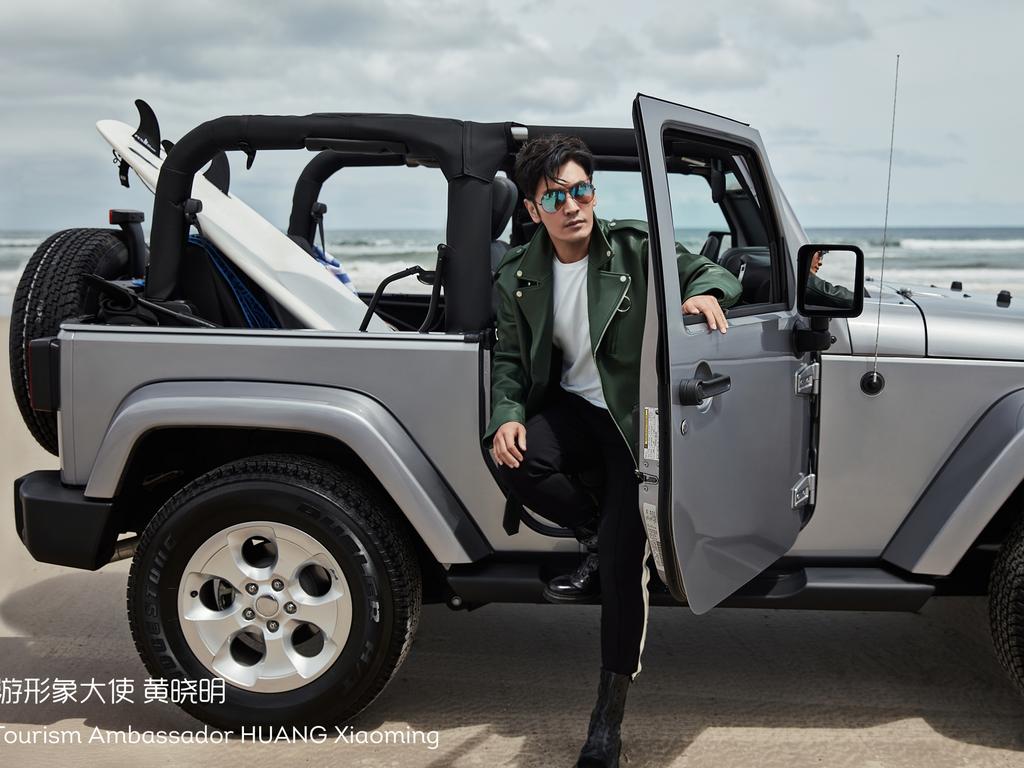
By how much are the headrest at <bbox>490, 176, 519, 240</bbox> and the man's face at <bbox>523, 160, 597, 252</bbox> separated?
0.38 meters

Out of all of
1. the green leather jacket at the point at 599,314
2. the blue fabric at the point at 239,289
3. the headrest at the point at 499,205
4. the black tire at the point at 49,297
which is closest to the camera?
the green leather jacket at the point at 599,314

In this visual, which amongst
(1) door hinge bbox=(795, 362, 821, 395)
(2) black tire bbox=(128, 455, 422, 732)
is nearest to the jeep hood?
(1) door hinge bbox=(795, 362, 821, 395)

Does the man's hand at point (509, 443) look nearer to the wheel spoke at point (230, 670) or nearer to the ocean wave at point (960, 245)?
the wheel spoke at point (230, 670)

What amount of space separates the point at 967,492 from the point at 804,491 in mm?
457

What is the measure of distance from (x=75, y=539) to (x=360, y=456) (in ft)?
3.26

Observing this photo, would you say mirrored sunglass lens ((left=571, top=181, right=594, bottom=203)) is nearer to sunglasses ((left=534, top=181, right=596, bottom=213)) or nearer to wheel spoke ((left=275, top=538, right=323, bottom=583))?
sunglasses ((left=534, top=181, right=596, bottom=213))

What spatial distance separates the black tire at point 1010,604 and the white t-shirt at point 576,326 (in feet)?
4.20

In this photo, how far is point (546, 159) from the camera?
2.88 m

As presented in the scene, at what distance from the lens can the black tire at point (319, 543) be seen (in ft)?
10.2

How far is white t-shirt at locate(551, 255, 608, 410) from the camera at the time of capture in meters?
2.99

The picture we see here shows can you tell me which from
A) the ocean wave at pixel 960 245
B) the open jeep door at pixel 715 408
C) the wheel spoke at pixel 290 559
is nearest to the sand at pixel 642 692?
the wheel spoke at pixel 290 559

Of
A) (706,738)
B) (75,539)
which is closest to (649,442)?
(706,738)

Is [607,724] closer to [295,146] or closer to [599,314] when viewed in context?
[599,314]

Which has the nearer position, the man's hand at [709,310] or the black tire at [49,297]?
the man's hand at [709,310]
